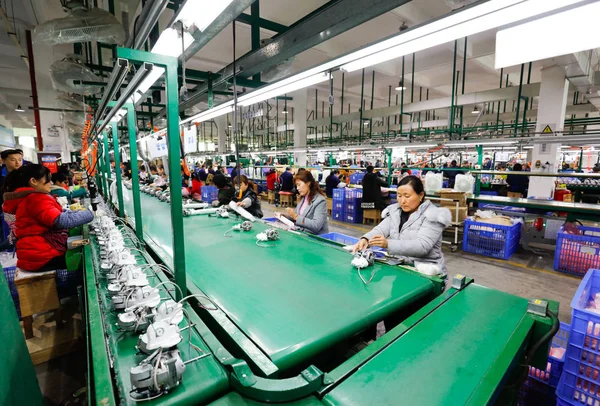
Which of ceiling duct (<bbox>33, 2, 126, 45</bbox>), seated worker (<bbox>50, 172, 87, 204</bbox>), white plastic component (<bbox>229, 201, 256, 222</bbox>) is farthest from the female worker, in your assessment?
seated worker (<bbox>50, 172, 87, 204</bbox>)

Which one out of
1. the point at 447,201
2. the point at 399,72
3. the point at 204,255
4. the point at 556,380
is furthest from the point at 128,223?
the point at 399,72

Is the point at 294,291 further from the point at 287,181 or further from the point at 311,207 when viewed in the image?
the point at 287,181

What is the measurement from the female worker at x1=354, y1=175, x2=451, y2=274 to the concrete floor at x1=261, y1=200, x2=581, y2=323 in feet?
7.86

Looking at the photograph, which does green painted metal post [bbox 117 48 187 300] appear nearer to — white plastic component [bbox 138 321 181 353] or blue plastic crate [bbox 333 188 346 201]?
white plastic component [bbox 138 321 181 353]

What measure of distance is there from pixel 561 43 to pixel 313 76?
1.59 m

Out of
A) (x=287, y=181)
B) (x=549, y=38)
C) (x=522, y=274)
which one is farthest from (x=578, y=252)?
(x=287, y=181)

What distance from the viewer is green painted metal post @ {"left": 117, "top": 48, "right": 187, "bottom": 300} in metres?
1.26

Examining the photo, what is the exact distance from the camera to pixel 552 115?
8.10 meters

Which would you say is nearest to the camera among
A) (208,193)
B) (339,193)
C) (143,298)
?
(143,298)

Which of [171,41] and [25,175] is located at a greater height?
[171,41]

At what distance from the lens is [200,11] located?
133 cm

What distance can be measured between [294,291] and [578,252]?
17.1 feet

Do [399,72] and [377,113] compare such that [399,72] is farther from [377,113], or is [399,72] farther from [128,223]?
[128,223]

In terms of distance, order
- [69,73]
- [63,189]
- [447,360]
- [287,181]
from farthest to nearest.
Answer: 1. [287,181]
2. [63,189]
3. [69,73]
4. [447,360]
